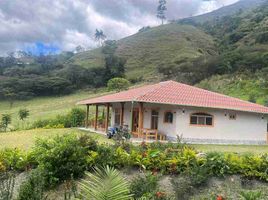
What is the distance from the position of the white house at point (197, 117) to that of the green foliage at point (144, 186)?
35.7 feet

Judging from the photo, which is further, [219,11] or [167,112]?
[219,11]

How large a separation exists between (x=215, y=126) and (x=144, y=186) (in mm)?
13993

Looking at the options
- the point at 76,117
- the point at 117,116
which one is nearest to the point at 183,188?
the point at 117,116

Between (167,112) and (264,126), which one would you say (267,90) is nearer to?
(264,126)

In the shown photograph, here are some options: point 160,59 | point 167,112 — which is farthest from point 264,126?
point 160,59

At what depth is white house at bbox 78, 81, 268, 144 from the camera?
20422mm

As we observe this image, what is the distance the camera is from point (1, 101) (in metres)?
67.1

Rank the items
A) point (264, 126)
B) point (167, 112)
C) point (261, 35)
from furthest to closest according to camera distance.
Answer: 1. point (261, 35)
2. point (264, 126)
3. point (167, 112)

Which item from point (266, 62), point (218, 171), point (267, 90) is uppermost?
point (266, 62)

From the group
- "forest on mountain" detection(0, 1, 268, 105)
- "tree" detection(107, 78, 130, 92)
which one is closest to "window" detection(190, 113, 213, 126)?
"forest on mountain" detection(0, 1, 268, 105)

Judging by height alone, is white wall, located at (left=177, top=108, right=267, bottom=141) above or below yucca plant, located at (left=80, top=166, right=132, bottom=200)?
above

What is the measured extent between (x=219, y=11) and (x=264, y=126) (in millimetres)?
165227

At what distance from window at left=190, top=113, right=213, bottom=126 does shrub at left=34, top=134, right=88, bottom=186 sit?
482 inches

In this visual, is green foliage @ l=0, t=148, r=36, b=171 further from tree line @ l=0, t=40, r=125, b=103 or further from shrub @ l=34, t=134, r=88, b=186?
tree line @ l=0, t=40, r=125, b=103
